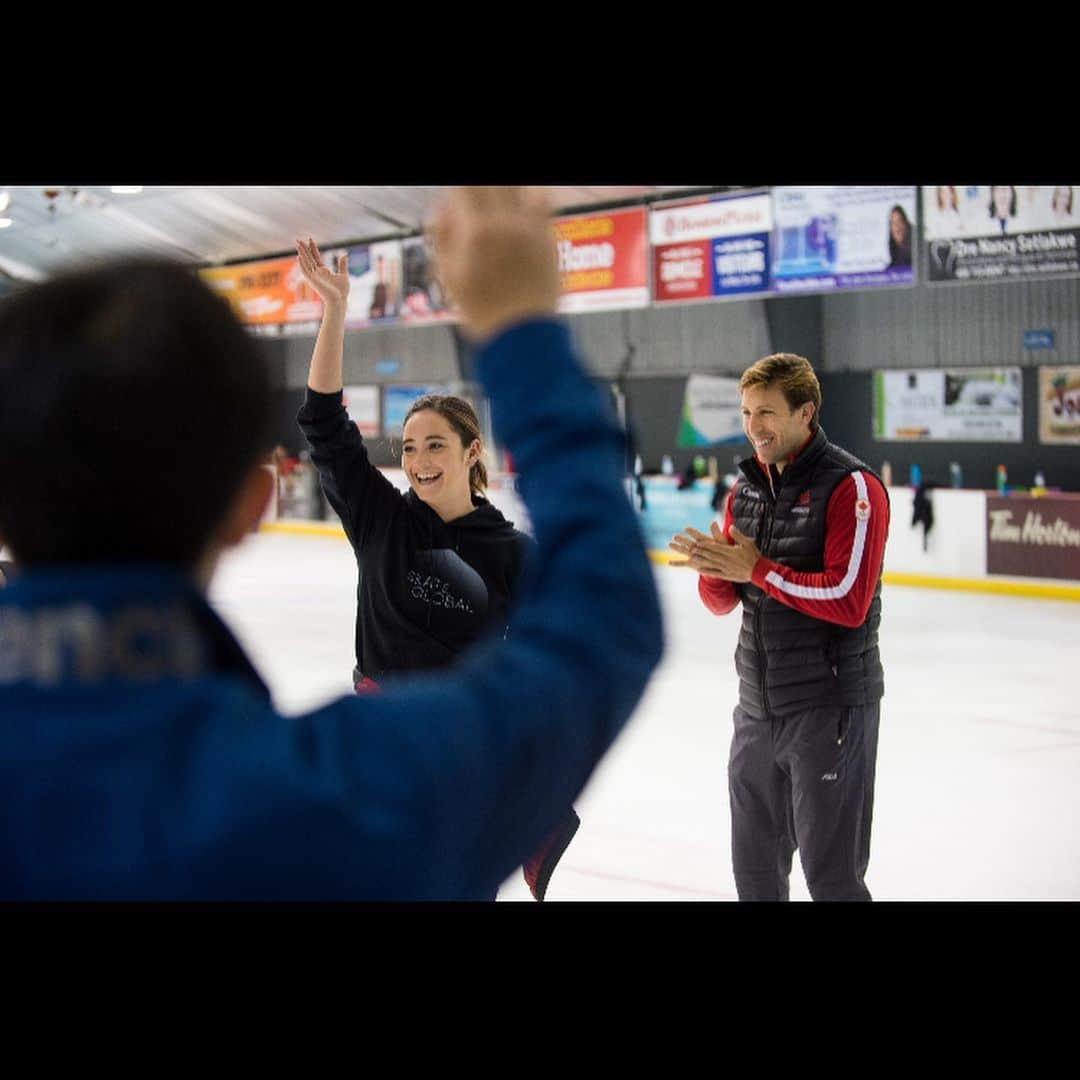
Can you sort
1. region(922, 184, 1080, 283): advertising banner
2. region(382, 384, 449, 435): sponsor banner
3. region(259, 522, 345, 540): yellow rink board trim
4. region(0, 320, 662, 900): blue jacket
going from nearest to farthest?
region(0, 320, 662, 900): blue jacket
region(922, 184, 1080, 283): advertising banner
region(259, 522, 345, 540): yellow rink board trim
region(382, 384, 449, 435): sponsor banner

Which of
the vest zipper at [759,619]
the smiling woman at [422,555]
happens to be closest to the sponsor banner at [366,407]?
the vest zipper at [759,619]

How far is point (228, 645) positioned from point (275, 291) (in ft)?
71.7

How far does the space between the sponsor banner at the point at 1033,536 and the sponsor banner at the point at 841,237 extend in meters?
2.46

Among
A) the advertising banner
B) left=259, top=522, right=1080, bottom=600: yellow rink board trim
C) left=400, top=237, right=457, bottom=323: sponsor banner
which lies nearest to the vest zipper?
left=259, top=522, right=1080, bottom=600: yellow rink board trim

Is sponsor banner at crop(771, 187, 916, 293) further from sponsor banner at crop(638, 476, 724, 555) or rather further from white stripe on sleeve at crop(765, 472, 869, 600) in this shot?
white stripe on sleeve at crop(765, 472, 869, 600)

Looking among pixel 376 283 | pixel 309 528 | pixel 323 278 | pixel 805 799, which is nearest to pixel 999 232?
pixel 376 283

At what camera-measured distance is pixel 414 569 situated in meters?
3.52

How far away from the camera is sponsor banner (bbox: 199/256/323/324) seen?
21.5 metres

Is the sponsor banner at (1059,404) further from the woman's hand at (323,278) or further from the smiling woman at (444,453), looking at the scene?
the woman's hand at (323,278)

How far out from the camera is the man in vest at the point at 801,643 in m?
3.87

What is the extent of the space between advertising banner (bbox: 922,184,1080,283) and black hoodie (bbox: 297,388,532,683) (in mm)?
10000

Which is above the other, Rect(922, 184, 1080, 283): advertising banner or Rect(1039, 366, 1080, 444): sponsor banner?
Rect(922, 184, 1080, 283): advertising banner
